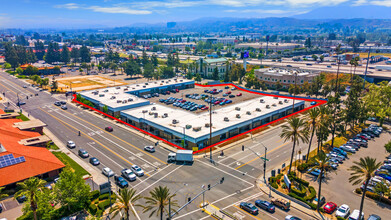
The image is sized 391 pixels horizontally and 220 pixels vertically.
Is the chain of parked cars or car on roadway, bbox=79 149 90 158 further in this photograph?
car on roadway, bbox=79 149 90 158

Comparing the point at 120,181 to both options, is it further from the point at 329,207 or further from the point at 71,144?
the point at 329,207

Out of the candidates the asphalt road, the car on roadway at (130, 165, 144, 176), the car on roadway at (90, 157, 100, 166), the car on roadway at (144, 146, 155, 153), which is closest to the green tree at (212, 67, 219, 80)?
the asphalt road

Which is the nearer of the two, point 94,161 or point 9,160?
point 9,160

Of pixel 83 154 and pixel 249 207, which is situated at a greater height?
pixel 83 154

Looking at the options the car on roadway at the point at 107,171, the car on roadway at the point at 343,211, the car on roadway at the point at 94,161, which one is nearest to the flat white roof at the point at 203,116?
→ the car on roadway at the point at 94,161

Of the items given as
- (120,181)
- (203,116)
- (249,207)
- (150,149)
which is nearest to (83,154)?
(150,149)

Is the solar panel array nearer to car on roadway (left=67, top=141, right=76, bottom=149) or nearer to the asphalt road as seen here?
the asphalt road

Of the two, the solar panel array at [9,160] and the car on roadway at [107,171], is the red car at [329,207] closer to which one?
the car on roadway at [107,171]

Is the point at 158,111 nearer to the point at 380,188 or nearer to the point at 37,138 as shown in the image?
the point at 37,138
